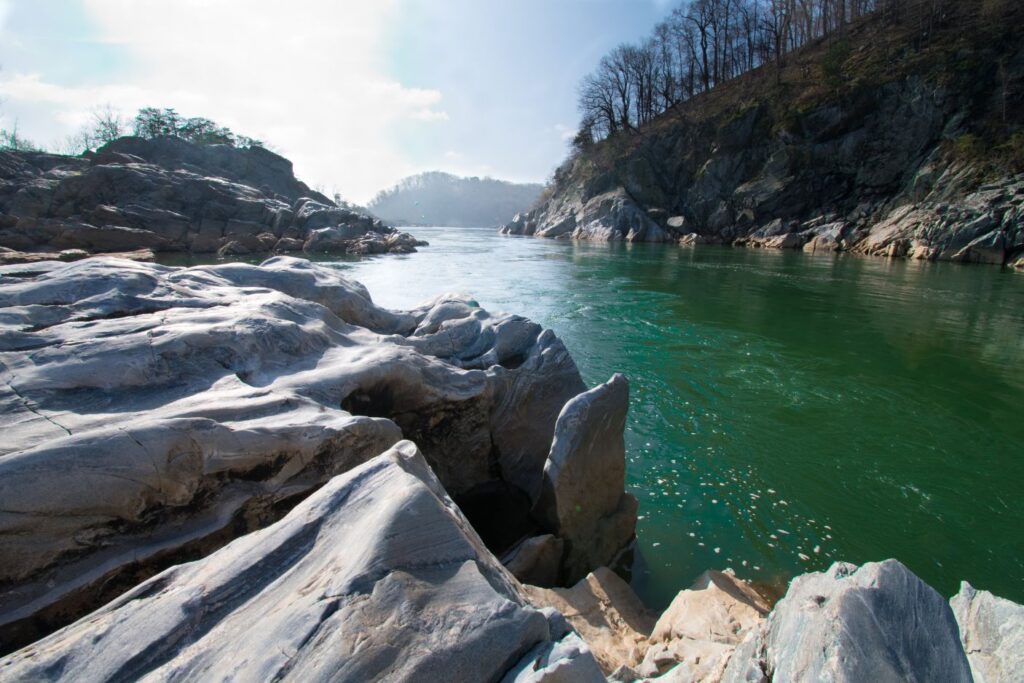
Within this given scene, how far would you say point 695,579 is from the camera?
14.6 ft

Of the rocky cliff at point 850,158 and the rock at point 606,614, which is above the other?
the rocky cliff at point 850,158

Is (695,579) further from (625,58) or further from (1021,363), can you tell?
(625,58)

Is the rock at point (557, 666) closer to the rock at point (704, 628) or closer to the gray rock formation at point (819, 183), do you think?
Result: the rock at point (704, 628)

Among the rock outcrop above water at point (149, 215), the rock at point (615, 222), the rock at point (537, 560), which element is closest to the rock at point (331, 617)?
the rock at point (537, 560)

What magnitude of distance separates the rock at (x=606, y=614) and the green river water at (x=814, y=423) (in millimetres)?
586

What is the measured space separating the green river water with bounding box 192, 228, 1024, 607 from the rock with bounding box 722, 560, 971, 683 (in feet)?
8.03

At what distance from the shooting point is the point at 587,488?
4.61m

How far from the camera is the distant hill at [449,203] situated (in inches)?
6885

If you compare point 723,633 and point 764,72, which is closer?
point 723,633

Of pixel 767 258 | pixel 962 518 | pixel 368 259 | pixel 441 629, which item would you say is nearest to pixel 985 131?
pixel 767 258

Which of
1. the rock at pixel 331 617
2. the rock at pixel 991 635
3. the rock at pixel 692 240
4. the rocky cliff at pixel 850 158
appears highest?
the rocky cliff at pixel 850 158

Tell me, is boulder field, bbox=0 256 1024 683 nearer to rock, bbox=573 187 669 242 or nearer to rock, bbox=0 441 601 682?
rock, bbox=0 441 601 682

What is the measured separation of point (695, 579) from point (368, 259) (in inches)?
1178

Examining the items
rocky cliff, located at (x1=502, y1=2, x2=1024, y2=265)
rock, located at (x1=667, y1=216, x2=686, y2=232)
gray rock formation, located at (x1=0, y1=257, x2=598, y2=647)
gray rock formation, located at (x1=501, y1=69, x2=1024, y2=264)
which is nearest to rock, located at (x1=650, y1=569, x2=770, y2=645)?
gray rock formation, located at (x1=0, y1=257, x2=598, y2=647)
